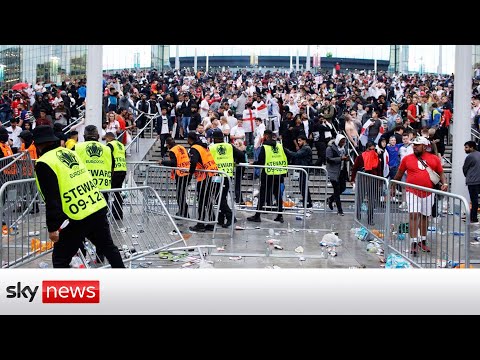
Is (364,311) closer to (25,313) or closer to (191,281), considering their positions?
(191,281)

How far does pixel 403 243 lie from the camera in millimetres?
10180

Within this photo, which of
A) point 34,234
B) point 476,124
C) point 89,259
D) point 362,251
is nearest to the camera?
point 89,259

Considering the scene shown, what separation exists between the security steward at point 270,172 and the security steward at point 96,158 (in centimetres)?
426

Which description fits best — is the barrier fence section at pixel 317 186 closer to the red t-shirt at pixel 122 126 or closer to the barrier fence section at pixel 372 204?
the barrier fence section at pixel 372 204

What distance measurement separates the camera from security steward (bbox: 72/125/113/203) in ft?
33.4

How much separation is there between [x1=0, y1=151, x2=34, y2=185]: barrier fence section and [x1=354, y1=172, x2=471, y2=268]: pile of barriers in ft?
23.7

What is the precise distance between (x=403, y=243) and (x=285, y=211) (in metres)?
4.92

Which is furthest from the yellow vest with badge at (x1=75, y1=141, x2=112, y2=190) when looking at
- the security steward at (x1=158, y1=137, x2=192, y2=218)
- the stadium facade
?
the stadium facade

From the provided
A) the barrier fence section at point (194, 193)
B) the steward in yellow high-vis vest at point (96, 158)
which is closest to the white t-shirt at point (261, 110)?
the barrier fence section at point (194, 193)

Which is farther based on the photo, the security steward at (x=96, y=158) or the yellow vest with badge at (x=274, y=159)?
the yellow vest with badge at (x=274, y=159)

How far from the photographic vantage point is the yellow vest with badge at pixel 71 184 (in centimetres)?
695

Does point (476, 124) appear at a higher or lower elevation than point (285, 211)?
higher

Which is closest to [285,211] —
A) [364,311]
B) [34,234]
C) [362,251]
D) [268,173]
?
[268,173]

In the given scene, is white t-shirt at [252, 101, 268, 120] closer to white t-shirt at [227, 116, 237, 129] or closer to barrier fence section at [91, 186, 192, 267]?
white t-shirt at [227, 116, 237, 129]
